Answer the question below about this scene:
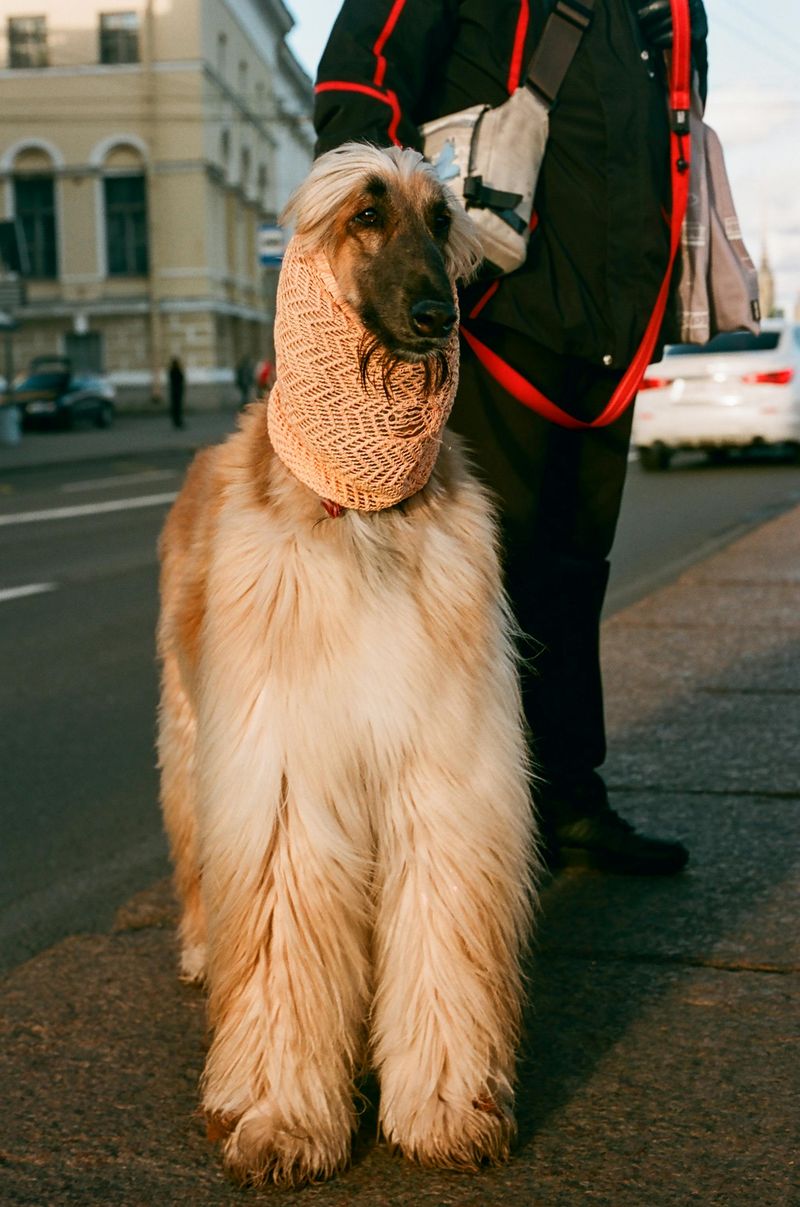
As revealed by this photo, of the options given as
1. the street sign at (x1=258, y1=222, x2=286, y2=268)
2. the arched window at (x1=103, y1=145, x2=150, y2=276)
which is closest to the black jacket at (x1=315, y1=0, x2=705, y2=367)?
the street sign at (x1=258, y1=222, x2=286, y2=268)

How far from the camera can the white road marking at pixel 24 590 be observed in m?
9.64

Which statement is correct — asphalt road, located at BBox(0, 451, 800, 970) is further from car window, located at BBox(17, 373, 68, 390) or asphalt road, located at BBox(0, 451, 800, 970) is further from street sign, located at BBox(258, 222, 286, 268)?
car window, located at BBox(17, 373, 68, 390)

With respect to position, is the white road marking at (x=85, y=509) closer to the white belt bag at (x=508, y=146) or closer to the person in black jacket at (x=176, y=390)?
the white belt bag at (x=508, y=146)

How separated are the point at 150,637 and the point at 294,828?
584cm

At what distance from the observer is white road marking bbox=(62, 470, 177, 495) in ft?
65.9

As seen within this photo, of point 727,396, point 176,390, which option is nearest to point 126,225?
point 176,390

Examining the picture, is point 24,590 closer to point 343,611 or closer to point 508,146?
point 508,146

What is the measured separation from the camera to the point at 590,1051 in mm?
2836

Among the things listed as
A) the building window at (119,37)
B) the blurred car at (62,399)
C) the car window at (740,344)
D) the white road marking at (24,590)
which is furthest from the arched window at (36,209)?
the white road marking at (24,590)

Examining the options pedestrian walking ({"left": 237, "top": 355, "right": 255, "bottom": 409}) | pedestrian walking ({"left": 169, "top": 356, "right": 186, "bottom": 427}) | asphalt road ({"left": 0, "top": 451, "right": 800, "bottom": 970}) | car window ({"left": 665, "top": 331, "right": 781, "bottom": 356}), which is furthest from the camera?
pedestrian walking ({"left": 237, "top": 355, "right": 255, "bottom": 409})

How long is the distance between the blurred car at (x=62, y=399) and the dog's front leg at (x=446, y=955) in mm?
36460

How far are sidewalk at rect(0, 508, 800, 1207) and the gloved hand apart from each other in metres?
1.93

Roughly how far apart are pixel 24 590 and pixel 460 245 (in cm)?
774

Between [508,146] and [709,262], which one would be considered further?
[709,262]
